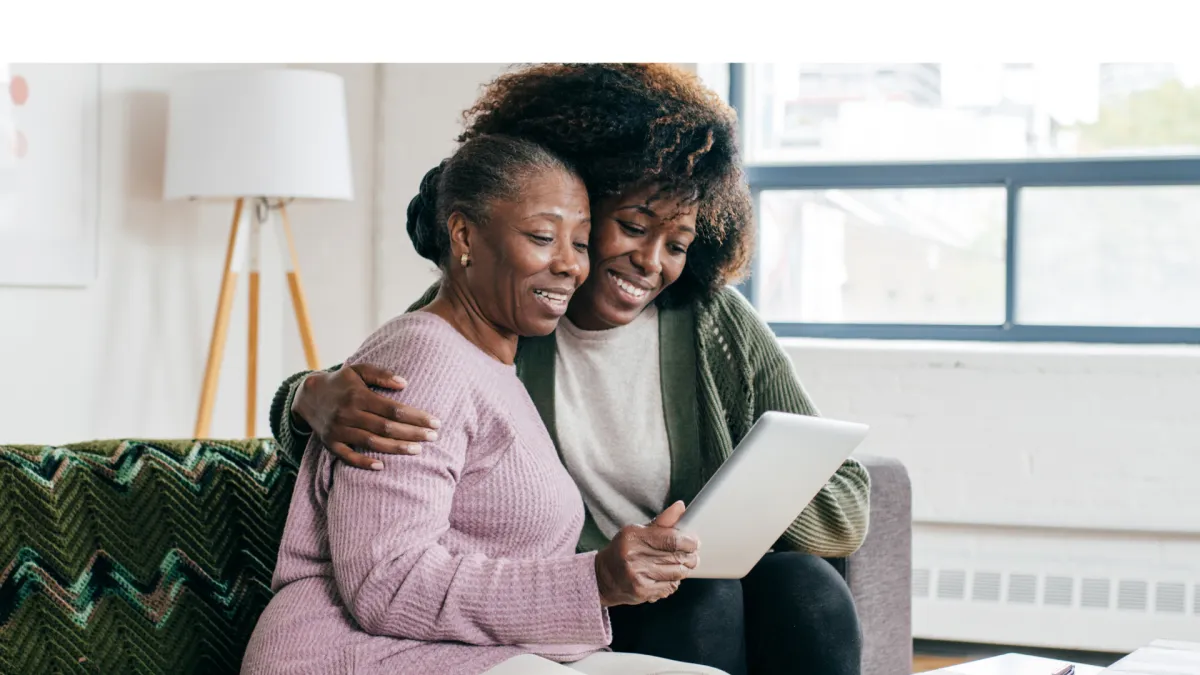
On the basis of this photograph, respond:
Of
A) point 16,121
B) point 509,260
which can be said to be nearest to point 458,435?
point 509,260

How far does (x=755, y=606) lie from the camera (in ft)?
5.41

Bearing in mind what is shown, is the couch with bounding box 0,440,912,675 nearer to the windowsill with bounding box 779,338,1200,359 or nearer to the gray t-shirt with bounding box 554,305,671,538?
the gray t-shirt with bounding box 554,305,671,538

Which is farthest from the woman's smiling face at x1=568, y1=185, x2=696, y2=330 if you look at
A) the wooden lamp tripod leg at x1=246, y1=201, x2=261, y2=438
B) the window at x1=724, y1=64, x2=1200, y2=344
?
the window at x1=724, y1=64, x2=1200, y2=344

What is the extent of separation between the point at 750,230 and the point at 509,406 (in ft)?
1.90

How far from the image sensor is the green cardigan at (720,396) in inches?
69.1

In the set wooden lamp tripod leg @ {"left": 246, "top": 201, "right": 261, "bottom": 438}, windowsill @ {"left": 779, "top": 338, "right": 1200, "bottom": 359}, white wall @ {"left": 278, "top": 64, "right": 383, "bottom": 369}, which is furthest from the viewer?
white wall @ {"left": 278, "top": 64, "right": 383, "bottom": 369}

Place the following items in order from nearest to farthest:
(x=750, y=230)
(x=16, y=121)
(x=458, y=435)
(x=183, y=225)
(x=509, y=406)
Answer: (x=458, y=435)
(x=509, y=406)
(x=750, y=230)
(x=16, y=121)
(x=183, y=225)

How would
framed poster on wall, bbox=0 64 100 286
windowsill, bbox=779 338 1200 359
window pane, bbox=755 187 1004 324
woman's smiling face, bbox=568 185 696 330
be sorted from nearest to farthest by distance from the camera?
woman's smiling face, bbox=568 185 696 330 < framed poster on wall, bbox=0 64 100 286 < windowsill, bbox=779 338 1200 359 < window pane, bbox=755 187 1004 324

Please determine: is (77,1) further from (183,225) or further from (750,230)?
(183,225)

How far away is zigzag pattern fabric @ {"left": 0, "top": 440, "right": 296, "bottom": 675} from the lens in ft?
4.77

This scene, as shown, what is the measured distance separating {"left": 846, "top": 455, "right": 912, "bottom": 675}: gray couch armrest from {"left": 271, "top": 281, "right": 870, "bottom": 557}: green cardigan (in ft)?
0.50

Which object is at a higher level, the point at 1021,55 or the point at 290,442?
the point at 1021,55

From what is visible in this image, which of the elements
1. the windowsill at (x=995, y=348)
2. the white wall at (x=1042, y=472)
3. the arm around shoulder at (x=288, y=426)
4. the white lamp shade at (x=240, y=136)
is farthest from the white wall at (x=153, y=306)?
the arm around shoulder at (x=288, y=426)

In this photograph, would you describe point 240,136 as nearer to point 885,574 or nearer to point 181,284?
point 181,284
